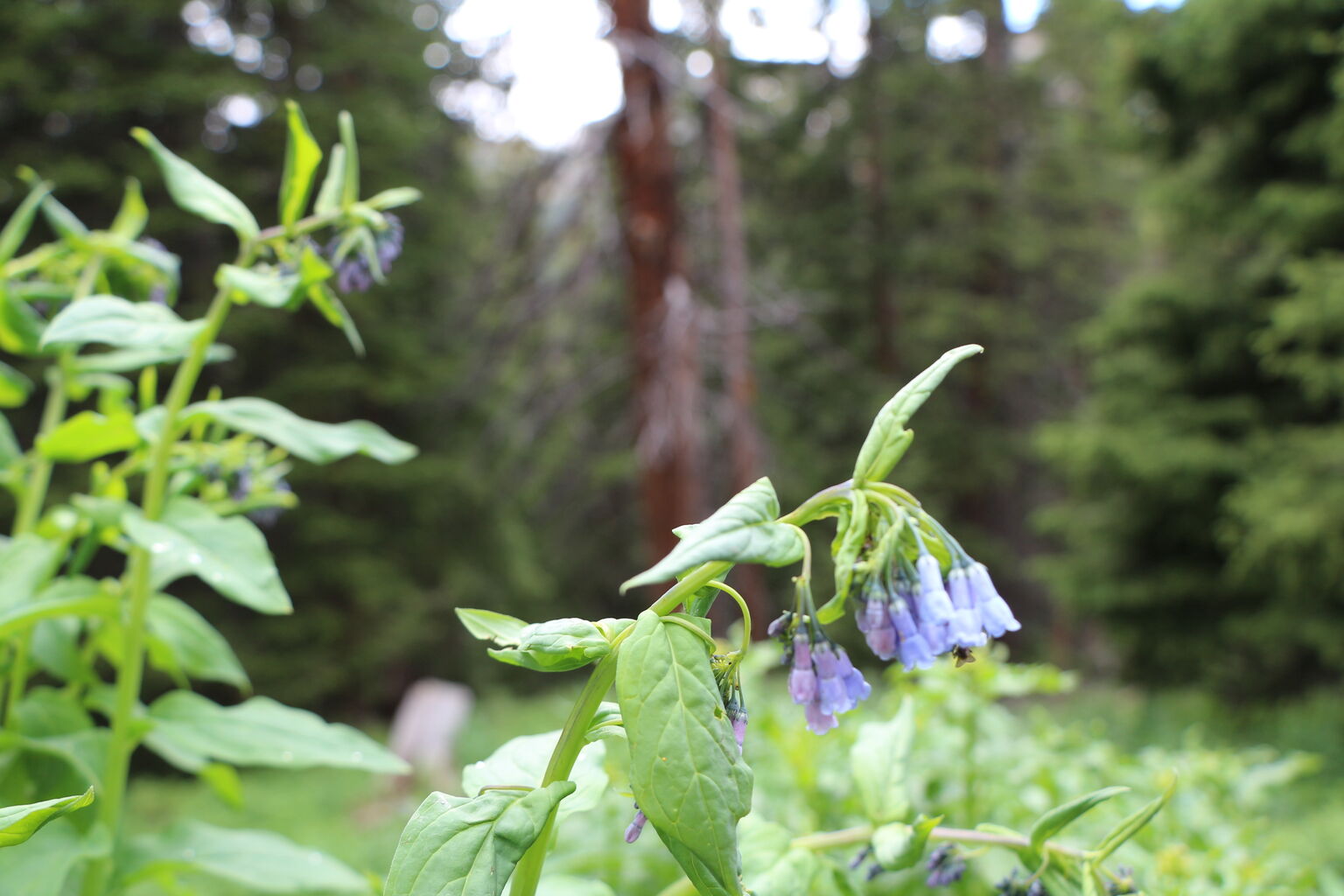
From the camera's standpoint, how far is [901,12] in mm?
13695

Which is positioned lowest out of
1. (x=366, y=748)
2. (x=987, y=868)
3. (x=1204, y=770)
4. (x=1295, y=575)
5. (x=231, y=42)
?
(x=1295, y=575)

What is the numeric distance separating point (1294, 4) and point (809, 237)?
25.6ft

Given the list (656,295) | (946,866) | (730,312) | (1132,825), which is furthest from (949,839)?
(730,312)

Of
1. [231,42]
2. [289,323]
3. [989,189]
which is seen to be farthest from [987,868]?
[989,189]

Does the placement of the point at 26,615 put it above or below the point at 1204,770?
above

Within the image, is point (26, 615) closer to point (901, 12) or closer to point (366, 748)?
point (366, 748)

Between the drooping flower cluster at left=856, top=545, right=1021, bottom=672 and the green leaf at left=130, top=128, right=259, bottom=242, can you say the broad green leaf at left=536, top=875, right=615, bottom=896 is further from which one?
the green leaf at left=130, top=128, right=259, bottom=242

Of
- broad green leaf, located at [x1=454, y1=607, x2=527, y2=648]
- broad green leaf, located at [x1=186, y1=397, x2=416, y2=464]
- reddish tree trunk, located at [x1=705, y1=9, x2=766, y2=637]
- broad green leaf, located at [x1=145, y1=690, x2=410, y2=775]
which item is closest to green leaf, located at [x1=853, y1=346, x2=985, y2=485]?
broad green leaf, located at [x1=454, y1=607, x2=527, y2=648]

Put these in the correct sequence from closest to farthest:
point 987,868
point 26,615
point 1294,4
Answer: point 26,615
point 987,868
point 1294,4

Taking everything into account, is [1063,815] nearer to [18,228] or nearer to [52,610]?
[52,610]

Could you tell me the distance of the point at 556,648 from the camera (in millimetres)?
758

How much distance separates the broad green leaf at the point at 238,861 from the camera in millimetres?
1302

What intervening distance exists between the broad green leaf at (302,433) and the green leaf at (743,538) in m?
0.73

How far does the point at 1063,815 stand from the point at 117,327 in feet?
4.31
